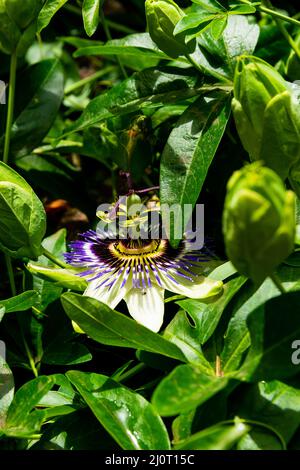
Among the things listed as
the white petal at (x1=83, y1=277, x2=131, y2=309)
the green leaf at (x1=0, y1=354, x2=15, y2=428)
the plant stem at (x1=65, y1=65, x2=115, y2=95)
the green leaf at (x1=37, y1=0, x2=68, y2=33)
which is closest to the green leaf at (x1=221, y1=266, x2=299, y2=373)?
the white petal at (x1=83, y1=277, x2=131, y2=309)

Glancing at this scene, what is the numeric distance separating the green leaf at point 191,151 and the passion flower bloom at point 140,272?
12 cm

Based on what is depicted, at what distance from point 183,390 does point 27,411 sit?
291 millimetres

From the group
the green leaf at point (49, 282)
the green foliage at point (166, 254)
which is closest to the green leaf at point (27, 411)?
the green foliage at point (166, 254)

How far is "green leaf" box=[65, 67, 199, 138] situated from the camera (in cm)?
130

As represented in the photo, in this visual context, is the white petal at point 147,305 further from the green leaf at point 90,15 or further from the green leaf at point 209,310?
the green leaf at point 90,15

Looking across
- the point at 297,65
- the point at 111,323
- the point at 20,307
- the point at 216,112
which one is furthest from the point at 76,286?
the point at 297,65

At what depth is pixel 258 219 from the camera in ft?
2.49

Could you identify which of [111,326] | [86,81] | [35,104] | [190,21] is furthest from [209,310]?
[86,81]

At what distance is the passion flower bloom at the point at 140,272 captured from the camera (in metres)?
1.16

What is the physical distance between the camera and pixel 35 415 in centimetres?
101

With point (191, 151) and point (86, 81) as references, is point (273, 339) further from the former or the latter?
point (86, 81)

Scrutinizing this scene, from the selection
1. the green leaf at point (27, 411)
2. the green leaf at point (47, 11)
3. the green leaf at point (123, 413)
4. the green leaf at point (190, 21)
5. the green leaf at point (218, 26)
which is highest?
the green leaf at point (190, 21)

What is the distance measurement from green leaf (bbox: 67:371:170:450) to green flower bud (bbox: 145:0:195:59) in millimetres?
553
